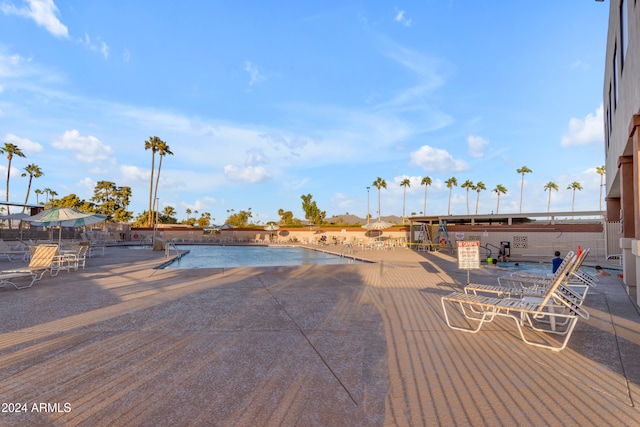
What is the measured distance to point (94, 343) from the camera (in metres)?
3.87

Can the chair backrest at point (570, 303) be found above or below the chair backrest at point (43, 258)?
above

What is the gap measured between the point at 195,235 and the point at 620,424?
3544 centimetres

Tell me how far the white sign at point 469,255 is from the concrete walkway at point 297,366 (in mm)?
2052

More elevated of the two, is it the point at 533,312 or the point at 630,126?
the point at 630,126

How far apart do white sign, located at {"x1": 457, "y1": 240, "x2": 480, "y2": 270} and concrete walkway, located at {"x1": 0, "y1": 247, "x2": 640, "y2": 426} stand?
6.73 ft

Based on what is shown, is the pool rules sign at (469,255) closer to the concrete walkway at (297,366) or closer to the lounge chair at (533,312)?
the concrete walkway at (297,366)

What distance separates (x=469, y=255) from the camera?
7645mm

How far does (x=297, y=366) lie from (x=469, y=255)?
221 inches

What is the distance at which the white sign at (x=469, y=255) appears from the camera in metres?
7.55

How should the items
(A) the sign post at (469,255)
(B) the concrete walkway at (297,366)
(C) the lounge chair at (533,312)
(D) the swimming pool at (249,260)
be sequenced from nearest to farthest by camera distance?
(B) the concrete walkway at (297,366) → (C) the lounge chair at (533,312) → (A) the sign post at (469,255) → (D) the swimming pool at (249,260)

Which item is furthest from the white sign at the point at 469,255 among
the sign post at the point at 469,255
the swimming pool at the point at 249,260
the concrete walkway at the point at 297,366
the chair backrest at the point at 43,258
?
the chair backrest at the point at 43,258

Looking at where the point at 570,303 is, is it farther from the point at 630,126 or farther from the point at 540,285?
the point at 630,126

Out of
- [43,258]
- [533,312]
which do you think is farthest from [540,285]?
[43,258]

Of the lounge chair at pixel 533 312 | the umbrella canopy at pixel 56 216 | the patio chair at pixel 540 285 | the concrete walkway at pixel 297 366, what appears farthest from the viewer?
the umbrella canopy at pixel 56 216
